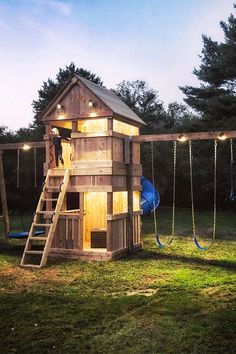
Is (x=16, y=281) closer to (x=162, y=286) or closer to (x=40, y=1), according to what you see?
(x=162, y=286)

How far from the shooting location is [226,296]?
7801 millimetres

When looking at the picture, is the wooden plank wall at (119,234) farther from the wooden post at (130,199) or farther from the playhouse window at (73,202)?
the playhouse window at (73,202)

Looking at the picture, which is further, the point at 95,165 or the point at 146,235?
the point at 146,235

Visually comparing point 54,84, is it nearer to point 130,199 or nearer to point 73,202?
point 73,202

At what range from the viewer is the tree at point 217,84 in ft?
89.7

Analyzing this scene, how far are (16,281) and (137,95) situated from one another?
85.3ft

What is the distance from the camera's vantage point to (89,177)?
12391mm

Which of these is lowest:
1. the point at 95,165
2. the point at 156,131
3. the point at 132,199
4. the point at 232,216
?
the point at 232,216

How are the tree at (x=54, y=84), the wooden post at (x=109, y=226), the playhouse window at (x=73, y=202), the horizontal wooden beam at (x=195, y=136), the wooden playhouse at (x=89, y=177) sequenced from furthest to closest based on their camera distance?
the tree at (x=54, y=84) < the playhouse window at (x=73, y=202) < the wooden playhouse at (x=89, y=177) < the wooden post at (x=109, y=226) < the horizontal wooden beam at (x=195, y=136)

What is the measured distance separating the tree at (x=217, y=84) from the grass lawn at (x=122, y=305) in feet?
56.0

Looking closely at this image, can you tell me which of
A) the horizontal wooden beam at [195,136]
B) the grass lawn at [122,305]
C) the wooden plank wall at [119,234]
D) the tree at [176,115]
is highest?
the tree at [176,115]

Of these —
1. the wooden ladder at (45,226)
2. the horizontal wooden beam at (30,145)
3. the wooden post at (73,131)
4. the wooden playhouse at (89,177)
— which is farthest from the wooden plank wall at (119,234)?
the horizontal wooden beam at (30,145)

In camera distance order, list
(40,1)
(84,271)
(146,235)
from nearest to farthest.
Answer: (84,271)
(40,1)
(146,235)

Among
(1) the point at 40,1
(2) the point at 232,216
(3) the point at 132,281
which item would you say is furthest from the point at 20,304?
(2) the point at 232,216
